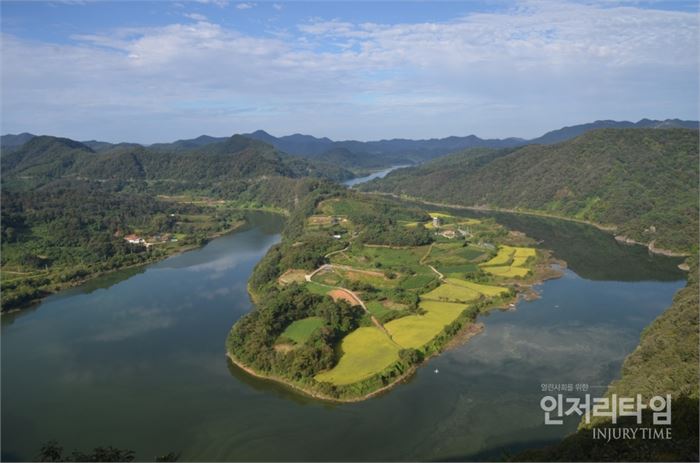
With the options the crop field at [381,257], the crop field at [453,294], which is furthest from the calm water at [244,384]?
the crop field at [381,257]

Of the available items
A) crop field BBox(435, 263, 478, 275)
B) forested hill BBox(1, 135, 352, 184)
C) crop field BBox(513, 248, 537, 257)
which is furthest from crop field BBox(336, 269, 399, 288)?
forested hill BBox(1, 135, 352, 184)

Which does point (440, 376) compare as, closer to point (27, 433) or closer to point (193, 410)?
point (193, 410)

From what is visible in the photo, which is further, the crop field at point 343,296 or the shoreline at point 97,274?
the shoreline at point 97,274

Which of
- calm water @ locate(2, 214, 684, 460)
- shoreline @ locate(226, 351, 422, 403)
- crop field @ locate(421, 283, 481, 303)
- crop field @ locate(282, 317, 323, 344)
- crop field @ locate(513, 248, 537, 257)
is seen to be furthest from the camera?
crop field @ locate(513, 248, 537, 257)

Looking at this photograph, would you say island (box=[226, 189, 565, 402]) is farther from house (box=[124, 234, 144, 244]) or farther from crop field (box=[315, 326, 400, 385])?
house (box=[124, 234, 144, 244])

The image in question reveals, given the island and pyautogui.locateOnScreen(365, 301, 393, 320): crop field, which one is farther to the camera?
pyautogui.locateOnScreen(365, 301, 393, 320): crop field

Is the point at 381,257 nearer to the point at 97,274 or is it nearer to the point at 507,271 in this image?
the point at 507,271

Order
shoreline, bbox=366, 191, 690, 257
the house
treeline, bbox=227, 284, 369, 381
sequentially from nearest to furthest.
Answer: treeline, bbox=227, 284, 369, 381
shoreline, bbox=366, 191, 690, 257
the house

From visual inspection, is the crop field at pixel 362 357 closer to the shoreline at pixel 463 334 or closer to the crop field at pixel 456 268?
the shoreline at pixel 463 334
